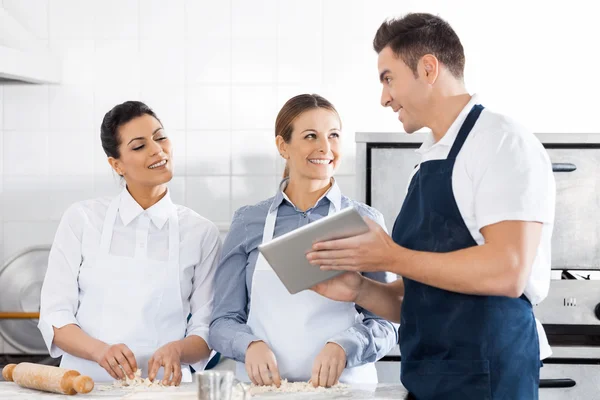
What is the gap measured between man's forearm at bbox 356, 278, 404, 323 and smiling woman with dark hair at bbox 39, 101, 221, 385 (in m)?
0.55

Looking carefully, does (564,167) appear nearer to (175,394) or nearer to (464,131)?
(464,131)

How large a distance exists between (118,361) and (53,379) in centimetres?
29

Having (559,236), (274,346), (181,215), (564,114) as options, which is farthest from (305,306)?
(564,114)

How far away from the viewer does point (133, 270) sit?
2.15m

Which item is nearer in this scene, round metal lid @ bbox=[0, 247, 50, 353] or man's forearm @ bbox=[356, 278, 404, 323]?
man's forearm @ bbox=[356, 278, 404, 323]

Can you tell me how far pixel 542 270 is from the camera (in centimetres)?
148

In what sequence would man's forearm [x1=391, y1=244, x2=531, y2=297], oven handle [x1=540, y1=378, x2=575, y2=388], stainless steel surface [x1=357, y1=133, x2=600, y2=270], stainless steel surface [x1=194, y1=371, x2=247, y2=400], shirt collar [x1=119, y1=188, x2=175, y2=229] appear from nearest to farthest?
stainless steel surface [x1=194, y1=371, x2=247, y2=400]
man's forearm [x1=391, y1=244, x2=531, y2=297]
shirt collar [x1=119, y1=188, x2=175, y2=229]
oven handle [x1=540, y1=378, x2=575, y2=388]
stainless steel surface [x1=357, y1=133, x2=600, y2=270]

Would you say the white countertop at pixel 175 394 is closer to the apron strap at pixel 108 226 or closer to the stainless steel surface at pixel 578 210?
the apron strap at pixel 108 226

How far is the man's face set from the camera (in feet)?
5.25

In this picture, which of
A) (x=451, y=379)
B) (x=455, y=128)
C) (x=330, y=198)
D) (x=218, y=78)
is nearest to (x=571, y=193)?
(x=330, y=198)

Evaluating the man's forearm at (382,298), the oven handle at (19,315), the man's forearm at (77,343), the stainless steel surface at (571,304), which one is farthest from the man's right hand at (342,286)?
the oven handle at (19,315)

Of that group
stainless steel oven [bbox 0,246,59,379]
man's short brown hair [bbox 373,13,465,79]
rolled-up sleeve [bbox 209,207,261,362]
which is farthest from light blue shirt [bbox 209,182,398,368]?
stainless steel oven [bbox 0,246,59,379]

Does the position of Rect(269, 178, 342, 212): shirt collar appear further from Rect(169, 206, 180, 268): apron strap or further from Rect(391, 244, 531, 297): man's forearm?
Rect(391, 244, 531, 297): man's forearm

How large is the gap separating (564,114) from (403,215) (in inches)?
70.9
